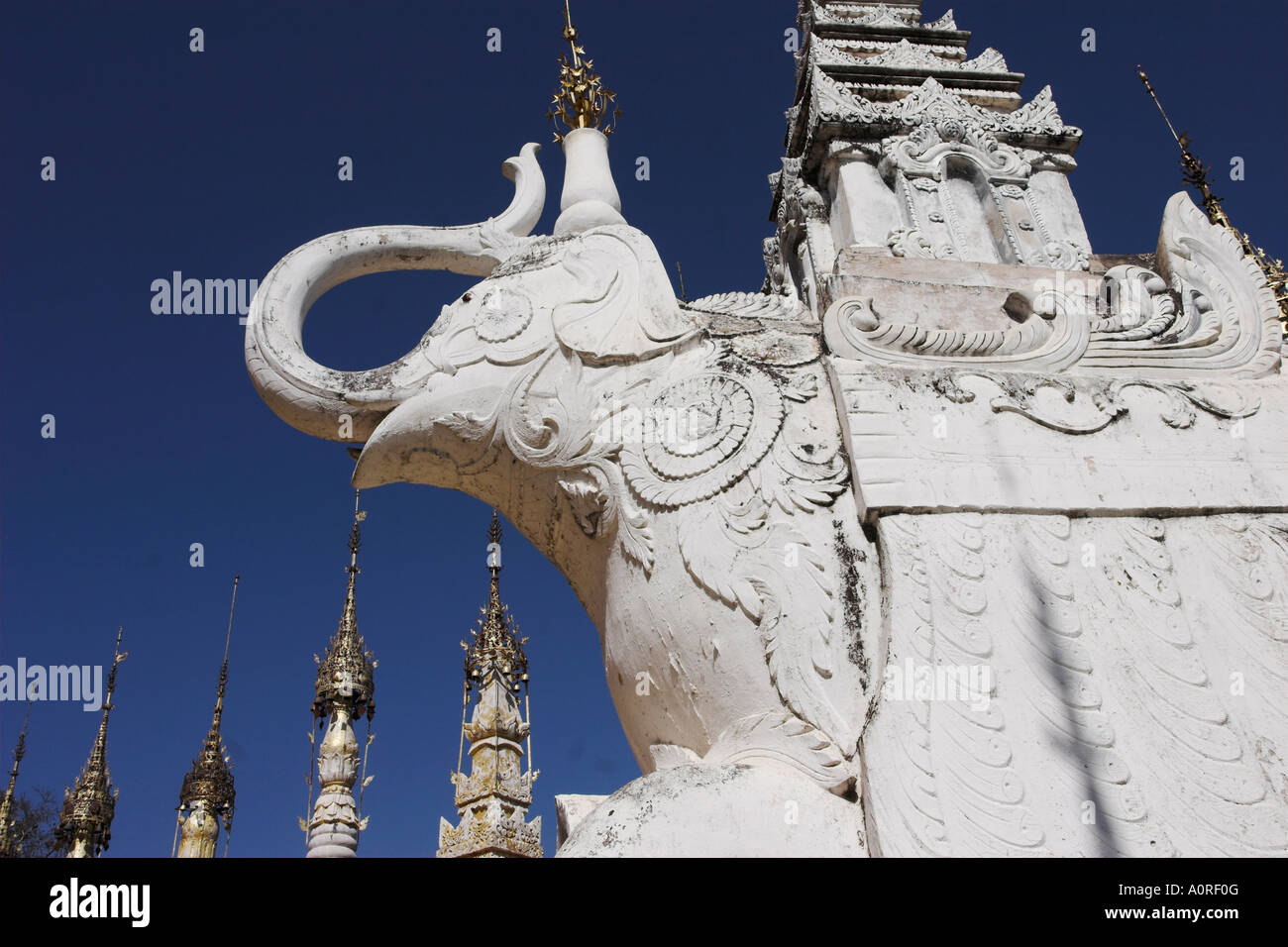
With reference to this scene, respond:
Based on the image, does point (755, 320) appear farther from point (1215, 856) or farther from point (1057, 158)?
point (1057, 158)

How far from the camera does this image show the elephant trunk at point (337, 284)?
3.98 meters

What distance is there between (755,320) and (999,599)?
1.53m

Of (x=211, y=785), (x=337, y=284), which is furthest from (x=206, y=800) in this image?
(x=337, y=284)

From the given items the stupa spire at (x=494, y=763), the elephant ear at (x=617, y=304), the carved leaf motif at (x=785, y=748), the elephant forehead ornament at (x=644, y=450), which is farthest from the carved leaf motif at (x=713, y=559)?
the stupa spire at (x=494, y=763)

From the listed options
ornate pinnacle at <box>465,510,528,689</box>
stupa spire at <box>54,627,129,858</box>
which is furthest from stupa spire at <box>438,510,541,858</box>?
stupa spire at <box>54,627,129,858</box>

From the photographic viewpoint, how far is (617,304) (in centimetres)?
405

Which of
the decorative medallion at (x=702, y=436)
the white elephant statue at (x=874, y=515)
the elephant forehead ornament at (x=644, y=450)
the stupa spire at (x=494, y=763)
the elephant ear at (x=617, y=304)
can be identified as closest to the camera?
the white elephant statue at (x=874, y=515)

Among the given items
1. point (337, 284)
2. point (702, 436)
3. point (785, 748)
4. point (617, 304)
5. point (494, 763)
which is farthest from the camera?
point (494, 763)

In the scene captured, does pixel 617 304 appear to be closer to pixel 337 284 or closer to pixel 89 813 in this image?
Answer: pixel 337 284

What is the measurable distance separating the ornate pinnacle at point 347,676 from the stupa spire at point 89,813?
7424 millimetres

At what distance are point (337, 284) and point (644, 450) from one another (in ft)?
5.77

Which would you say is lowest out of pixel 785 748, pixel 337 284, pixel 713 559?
pixel 785 748

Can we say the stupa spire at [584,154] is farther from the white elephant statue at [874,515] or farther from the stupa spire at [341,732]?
the stupa spire at [341,732]

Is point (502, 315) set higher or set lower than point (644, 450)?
higher
